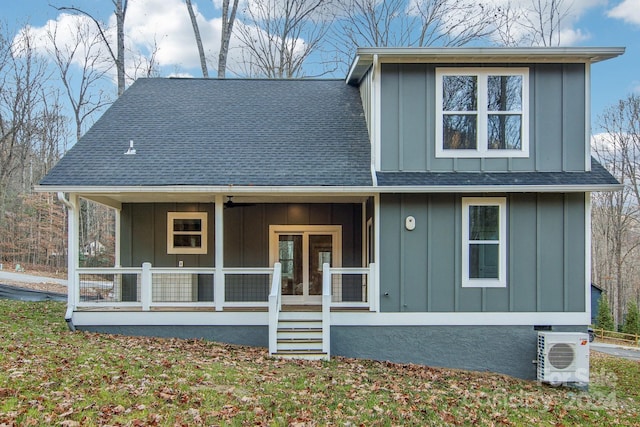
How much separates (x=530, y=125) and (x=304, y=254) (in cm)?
522

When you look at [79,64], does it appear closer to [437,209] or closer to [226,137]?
[226,137]

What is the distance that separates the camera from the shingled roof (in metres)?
9.66

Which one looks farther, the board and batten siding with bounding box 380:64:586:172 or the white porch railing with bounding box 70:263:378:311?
the white porch railing with bounding box 70:263:378:311

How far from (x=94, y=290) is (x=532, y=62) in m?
9.97

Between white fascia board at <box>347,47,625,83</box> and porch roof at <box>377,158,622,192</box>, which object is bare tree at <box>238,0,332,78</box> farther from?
porch roof at <box>377,158,622,192</box>

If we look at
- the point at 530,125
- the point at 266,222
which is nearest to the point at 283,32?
the point at 266,222

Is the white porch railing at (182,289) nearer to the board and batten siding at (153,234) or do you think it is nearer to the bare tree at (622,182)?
the board and batten siding at (153,234)

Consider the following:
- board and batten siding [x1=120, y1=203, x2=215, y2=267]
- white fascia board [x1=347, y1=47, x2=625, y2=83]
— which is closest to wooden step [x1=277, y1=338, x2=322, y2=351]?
board and batten siding [x1=120, y1=203, x2=215, y2=267]

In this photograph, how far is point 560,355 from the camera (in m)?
8.79

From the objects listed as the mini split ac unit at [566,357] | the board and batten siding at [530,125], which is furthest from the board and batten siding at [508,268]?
the board and batten siding at [530,125]

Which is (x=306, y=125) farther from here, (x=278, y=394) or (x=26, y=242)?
(x=26, y=242)

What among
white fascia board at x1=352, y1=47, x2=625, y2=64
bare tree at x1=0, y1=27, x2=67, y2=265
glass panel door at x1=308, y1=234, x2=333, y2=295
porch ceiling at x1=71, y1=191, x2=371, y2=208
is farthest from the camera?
bare tree at x1=0, y1=27, x2=67, y2=265

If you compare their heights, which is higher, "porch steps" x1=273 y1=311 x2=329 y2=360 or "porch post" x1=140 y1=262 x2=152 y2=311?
"porch post" x1=140 y1=262 x2=152 y2=311

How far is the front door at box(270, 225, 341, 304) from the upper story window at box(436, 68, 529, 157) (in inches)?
132
